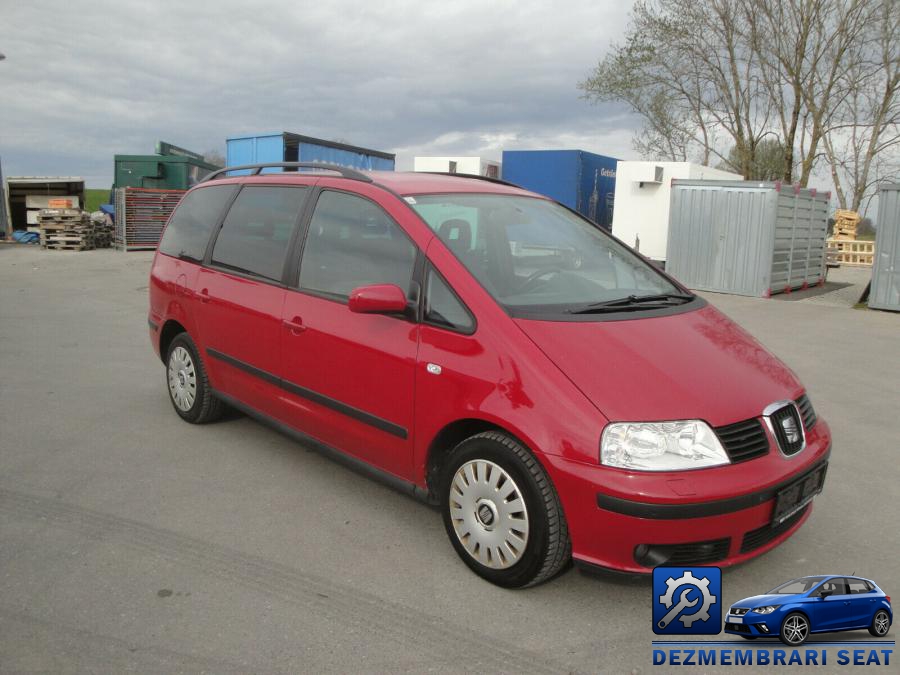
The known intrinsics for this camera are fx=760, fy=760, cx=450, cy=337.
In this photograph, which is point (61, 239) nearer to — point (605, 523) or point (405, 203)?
point (405, 203)

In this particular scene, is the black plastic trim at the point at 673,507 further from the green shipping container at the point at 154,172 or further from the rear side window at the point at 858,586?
the green shipping container at the point at 154,172

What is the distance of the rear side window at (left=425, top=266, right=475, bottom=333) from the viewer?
3283 millimetres

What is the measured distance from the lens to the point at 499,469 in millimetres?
3055

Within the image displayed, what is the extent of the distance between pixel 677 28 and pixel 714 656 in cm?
3235

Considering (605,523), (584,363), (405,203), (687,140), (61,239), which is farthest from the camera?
(687,140)

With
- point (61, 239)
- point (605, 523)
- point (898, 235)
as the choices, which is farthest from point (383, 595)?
point (61, 239)

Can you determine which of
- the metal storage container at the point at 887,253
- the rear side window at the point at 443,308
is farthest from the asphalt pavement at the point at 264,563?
the metal storage container at the point at 887,253

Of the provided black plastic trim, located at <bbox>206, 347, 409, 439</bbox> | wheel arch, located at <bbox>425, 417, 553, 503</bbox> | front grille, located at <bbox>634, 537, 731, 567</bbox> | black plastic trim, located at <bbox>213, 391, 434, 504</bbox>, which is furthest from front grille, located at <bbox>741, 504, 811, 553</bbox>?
black plastic trim, located at <bbox>206, 347, 409, 439</bbox>

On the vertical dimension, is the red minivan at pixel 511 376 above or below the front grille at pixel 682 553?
above

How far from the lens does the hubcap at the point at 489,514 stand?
3025mm

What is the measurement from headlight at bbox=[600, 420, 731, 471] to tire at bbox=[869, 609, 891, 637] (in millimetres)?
832

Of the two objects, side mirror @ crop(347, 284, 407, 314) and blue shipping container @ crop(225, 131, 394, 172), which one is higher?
blue shipping container @ crop(225, 131, 394, 172)

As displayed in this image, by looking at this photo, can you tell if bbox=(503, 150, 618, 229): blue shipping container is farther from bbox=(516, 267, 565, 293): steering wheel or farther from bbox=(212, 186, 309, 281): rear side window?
bbox=(516, 267, 565, 293): steering wheel

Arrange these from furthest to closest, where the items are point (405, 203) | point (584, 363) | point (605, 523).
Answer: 1. point (405, 203)
2. point (584, 363)
3. point (605, 523)
